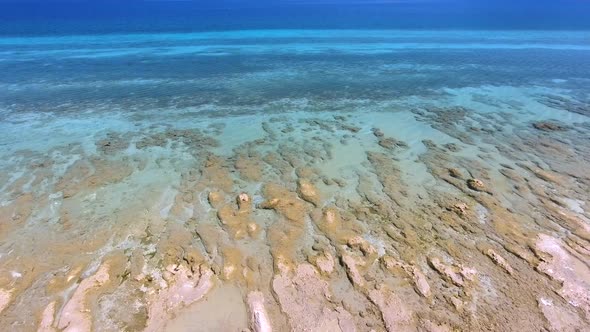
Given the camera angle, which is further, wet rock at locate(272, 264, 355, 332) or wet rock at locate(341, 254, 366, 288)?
wet rock at locate(341, 254, 366, 288)

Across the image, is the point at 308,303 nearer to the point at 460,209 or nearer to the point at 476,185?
the point at 460,209

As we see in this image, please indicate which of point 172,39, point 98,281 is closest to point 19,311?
point 98,281

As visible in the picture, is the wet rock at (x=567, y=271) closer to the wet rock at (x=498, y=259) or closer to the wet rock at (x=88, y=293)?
the wet rock at (x=498, y=259)

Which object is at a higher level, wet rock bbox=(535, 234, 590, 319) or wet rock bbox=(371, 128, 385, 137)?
wet rock bbox=(371, 128, 385, 137)

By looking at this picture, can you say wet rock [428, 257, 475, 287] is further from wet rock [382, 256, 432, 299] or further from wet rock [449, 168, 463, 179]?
wet rock [449, 168, 463, 179]

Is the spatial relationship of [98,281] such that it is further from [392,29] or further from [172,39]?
[392,29]

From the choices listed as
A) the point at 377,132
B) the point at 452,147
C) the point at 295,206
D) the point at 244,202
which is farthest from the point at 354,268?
the point at 377,132

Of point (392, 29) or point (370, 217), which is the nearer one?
point (370, 217)

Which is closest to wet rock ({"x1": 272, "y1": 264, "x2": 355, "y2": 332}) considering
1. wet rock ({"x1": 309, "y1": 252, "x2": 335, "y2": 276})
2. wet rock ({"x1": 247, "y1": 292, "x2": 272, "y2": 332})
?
wet rock ({"x1": 309, "y1": 252, "x2": 335, "y2": 276})

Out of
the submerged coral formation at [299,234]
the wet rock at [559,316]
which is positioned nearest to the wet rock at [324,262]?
the submerged coral formation at [299,234]
